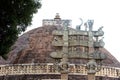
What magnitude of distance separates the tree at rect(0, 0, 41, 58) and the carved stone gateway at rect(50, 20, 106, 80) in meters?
4.18

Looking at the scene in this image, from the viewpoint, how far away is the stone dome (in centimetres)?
2984

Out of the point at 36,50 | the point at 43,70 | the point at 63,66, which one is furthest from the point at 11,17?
the point at 36,50

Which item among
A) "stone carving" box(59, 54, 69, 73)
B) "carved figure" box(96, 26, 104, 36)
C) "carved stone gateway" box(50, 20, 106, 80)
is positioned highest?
"carved figure" box(96, 26, 104, 36)

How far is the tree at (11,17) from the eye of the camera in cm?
1498

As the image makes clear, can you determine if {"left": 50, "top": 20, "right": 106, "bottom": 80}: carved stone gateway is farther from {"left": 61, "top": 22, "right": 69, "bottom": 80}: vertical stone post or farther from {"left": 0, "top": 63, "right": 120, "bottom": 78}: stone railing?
{"left": 0, "top": 63, "right": 120, "bottom": 78}: stone railing

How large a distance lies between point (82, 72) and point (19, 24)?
44.2ft

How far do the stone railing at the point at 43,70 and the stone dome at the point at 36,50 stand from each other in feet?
1.47

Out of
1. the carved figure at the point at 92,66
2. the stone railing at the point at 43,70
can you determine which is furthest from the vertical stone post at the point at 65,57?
the stone railing at the point at 43,70

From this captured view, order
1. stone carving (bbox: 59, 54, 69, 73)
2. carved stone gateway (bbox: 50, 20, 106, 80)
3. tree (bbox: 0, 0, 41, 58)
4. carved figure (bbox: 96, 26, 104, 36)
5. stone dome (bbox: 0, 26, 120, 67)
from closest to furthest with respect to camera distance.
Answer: tree (bbox: 0, 0, 41, 58), stone carving (bbox: 59, 54, 69, 73), carved stone gateway (bbox: 50, 20, 106, 80), carved figure (bbox: 96, 26, 104, 36), stone dome (bbox: 0, 26, 120, 67)

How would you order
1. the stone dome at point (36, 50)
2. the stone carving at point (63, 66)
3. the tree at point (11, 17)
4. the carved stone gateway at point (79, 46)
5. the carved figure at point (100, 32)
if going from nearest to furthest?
1. the tree at point (11, 17)
2. the stone carving at point (63, 66)
3. the carved stone gateway at point (79, 46)
4. the carved figure at point (100, 32)
5. the stone dome at point (36, 50)

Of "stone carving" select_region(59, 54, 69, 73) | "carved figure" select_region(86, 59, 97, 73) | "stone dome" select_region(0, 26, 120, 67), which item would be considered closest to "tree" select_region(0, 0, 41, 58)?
"stone carving" select_region(59, 54, 69, 73)

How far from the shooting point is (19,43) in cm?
3203

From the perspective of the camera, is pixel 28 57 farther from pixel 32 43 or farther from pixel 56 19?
pixel 56 19

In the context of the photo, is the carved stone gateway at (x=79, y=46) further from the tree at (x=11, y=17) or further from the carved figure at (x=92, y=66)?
the tree at (x=11, y=17)
